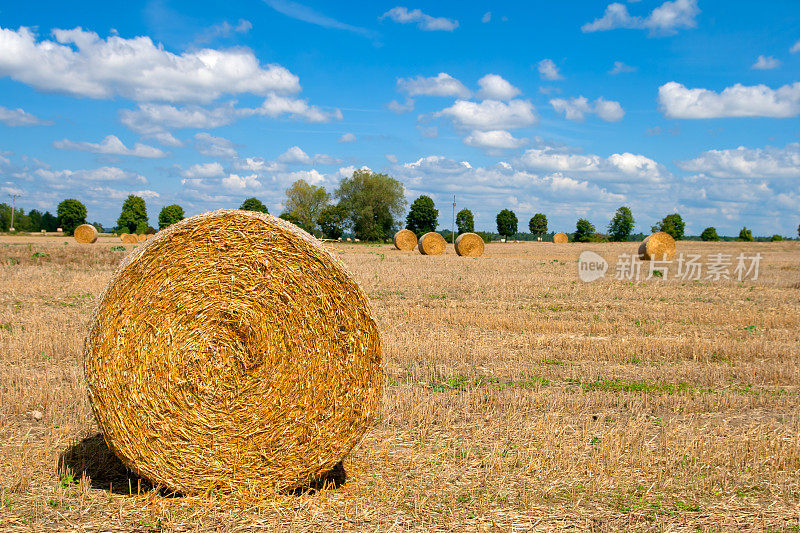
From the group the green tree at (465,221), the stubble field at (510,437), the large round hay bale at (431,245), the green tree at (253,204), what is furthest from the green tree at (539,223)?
the stubble field at (510,437)

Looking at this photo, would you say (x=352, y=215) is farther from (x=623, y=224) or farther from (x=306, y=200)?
(x=623, y=224)

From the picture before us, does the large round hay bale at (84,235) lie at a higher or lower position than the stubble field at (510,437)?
higher

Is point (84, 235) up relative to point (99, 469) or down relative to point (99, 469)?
up

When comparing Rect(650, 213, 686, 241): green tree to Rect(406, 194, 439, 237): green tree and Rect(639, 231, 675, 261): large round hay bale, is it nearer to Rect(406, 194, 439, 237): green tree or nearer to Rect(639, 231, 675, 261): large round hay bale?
Rect(406, 194, 439, 237): green tree

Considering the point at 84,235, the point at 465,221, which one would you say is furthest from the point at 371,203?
the point at 84,235

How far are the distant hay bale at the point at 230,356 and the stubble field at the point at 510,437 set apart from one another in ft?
1.13

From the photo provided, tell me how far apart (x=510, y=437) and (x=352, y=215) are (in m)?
82.2

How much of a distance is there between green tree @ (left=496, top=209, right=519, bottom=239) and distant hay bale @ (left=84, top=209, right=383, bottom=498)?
108634 millimetres

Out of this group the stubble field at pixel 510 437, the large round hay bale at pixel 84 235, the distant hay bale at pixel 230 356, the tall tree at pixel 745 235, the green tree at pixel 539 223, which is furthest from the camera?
the green tree at pixel 539 223

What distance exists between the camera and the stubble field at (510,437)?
191 inches

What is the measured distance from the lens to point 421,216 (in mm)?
98812

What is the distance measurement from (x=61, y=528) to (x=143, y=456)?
75 centimetres

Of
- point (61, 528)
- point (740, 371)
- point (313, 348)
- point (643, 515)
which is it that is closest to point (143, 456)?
point (61, 528)

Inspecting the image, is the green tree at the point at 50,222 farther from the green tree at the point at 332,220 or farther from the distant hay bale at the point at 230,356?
the distant hay bale at the point at 230,356
